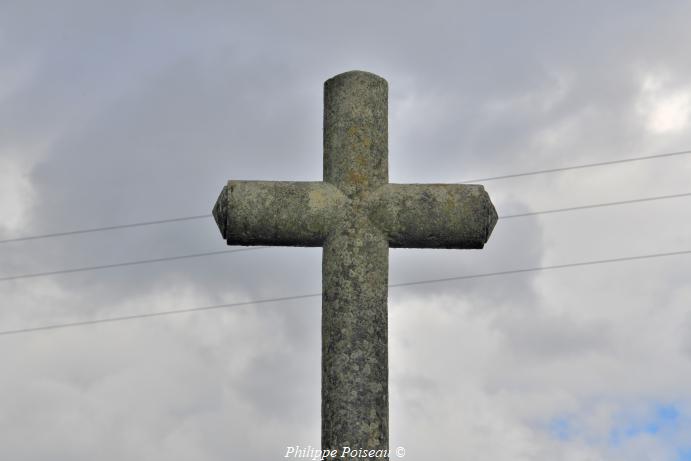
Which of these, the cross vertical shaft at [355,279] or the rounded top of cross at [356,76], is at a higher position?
the rounded top of cross at [356,76]

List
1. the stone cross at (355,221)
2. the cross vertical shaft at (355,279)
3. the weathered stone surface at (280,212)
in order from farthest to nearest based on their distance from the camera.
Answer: the weathered stone surface at (280,212) → the stone cross at (355,221) → the cross vertical shaft at (355,279)

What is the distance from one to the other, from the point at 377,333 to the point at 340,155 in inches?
50.4

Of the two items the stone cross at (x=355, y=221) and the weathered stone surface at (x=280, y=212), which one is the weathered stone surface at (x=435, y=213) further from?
the weathered stone surface at (x=280, y=212)

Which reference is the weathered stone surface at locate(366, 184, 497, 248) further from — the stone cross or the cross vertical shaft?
the cross vertical shaft

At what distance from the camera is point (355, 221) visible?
7.11 m

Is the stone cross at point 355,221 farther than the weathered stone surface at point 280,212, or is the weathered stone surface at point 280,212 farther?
the weathered stone surface at point 280,212

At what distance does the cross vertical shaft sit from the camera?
665cm

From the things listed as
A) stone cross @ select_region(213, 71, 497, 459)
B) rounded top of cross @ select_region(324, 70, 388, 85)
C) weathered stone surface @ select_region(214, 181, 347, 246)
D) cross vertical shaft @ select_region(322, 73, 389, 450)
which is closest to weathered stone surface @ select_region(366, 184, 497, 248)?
stone cross @ select_region(213, 71, 497, 459)

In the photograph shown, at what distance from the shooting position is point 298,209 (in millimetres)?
7164

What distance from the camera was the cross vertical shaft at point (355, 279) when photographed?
21.8 ft

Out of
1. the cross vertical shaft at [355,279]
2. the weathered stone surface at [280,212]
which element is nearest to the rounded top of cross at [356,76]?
the cross vertical shaft at [355,279]

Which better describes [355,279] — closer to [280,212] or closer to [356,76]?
[280,212]

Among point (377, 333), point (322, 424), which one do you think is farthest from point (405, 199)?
point (322, 424)

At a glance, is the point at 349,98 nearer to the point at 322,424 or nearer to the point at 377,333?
the point at 377,333
